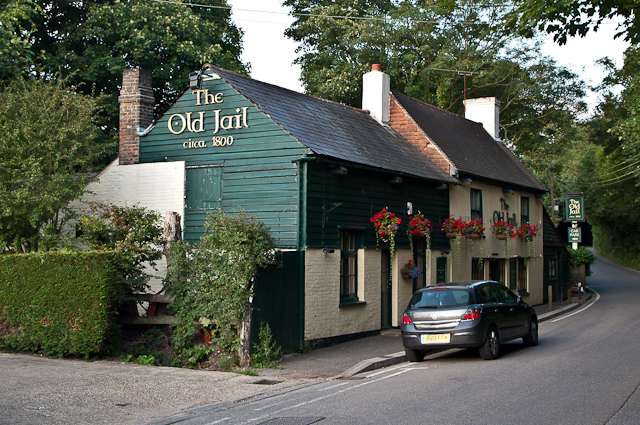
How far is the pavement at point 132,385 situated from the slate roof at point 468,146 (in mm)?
10345

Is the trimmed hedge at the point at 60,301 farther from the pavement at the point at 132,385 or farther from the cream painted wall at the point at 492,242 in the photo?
the cream painted wall at the point at 492,242

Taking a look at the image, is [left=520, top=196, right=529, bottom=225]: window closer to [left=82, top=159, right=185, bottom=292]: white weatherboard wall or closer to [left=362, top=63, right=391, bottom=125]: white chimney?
[left=362, top=63, right=391, bottom=125]: white chimney

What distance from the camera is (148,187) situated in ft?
54.6

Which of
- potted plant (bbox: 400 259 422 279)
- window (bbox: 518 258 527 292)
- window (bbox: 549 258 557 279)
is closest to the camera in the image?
potted plant (bbox: 400 259 422 279)

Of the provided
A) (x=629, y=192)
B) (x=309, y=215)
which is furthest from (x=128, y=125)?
(x=629, y=192)

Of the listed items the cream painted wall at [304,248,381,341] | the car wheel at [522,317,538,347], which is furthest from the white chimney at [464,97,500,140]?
the car wheel at [522,317,538,347]

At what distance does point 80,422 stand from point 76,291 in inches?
168

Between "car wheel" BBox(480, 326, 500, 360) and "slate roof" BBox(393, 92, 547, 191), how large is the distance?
8.89 meters

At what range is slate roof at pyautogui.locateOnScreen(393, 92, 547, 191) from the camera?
21.7 metres

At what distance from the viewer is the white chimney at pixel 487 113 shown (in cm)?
2933

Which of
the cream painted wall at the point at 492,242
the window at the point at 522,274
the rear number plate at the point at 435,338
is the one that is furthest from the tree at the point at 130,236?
the window at the point at 522,274

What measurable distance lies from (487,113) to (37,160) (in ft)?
69.9

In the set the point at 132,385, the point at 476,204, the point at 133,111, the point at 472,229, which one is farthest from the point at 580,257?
the point at 132,385

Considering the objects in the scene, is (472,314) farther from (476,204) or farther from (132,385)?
(476,204)
